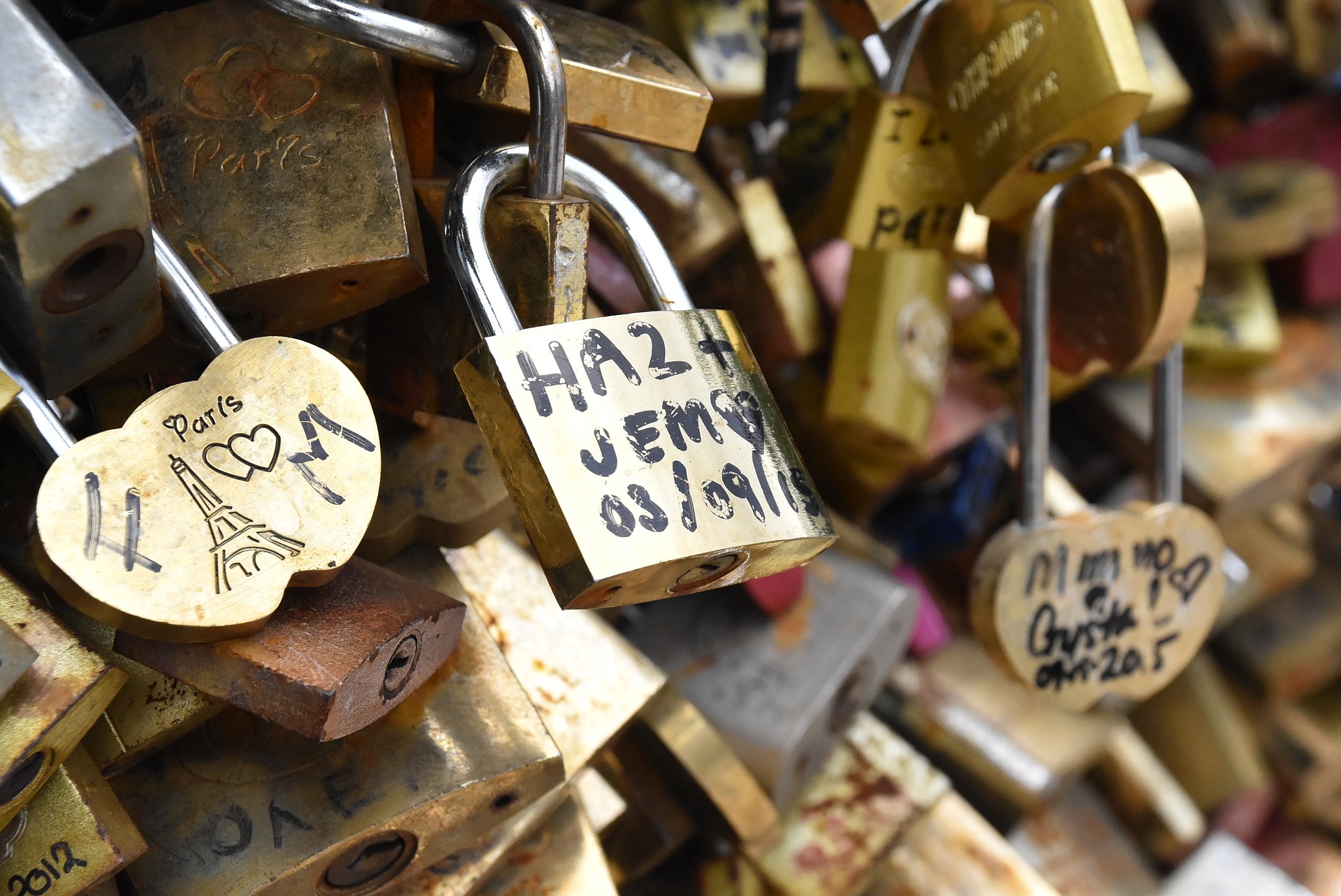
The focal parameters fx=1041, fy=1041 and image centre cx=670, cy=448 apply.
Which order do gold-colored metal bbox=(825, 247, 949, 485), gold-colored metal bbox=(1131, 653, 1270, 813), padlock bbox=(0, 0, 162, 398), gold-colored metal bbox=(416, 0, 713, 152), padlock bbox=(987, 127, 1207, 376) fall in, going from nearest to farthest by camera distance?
padlock bbox=(0, 0, 162, 398) → gold-colored metal bbox=(416, 0, 713, 152) → padlock bbox=(987, 127, 1207, 376) → gold-colored metal bbox=(825, 247, 949, 485) → gold-colored metal bbox=(1131, 653, 1270, 813)

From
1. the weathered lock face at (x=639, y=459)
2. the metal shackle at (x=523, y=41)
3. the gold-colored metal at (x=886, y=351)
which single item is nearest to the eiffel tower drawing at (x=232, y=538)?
the weathered lock face at (x=639, y=459)

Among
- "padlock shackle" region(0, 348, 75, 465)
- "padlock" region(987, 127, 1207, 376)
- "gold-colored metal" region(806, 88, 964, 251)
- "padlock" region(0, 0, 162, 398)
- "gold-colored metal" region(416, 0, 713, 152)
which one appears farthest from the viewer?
"gold-colored metal" region(806, 88, 964, 251)

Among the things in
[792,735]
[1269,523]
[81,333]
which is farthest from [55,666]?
[1269,523]

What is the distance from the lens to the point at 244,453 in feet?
1.78

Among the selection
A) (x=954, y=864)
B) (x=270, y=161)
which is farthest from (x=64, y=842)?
(x=954, y=864)

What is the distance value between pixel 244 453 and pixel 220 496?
0.08 ft

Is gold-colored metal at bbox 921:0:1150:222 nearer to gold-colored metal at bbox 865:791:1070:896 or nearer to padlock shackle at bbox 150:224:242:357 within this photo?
padlock shackle at bbox 150:224:242:357

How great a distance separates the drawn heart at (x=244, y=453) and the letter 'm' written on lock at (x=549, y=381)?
5.6 inches

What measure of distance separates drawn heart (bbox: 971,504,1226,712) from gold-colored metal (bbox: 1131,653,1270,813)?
86 centimetres

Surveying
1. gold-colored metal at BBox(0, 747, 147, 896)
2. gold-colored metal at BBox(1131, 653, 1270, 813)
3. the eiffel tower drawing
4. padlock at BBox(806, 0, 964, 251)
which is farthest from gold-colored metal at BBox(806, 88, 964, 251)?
gold-colored metal at BBox(1131, 653, 1270, 813)

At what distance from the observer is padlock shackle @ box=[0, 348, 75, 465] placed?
556 millimetres

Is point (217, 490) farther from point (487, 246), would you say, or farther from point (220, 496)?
point (487, 246)

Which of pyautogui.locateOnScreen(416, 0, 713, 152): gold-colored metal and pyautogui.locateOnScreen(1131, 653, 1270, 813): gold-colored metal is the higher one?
pyautogui.locateOnScreen(416, 0, 713, 152): gold-colored metal

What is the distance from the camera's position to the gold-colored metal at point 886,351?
1123mm
